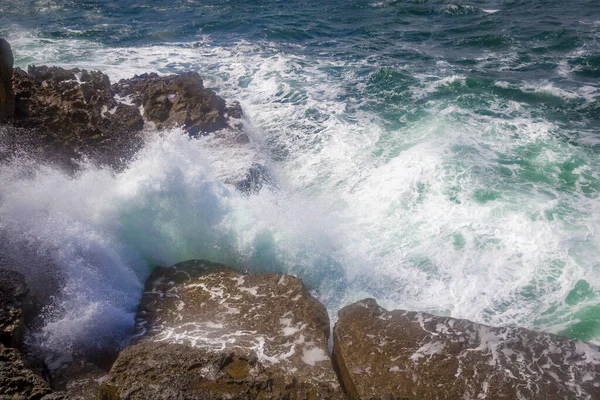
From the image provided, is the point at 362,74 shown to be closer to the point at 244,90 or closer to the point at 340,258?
the point at 244,90

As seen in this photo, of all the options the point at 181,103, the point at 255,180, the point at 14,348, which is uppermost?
the point at 181,103

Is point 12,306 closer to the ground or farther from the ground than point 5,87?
closer to the ground

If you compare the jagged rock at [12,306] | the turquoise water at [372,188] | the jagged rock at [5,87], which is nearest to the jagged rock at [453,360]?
the turquoise water at [372,188]

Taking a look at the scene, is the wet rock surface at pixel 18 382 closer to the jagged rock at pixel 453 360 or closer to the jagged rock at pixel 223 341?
the jagged rock at pixel 223 341

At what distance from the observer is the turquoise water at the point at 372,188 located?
22.8 feet

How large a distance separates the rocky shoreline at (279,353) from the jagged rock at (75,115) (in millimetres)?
4068

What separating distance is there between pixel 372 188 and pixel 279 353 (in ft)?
16.7

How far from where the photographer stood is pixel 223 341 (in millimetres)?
5617

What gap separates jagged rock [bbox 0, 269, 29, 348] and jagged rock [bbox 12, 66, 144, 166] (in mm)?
3974

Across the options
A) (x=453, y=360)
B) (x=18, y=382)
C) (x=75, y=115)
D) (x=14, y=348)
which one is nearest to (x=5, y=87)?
(x=75, y=115)

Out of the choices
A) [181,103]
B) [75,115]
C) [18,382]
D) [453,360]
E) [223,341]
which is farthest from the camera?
[181,103]

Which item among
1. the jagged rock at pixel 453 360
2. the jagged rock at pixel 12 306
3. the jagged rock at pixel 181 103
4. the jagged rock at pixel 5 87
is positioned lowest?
the jagged rock at pixel 453 360

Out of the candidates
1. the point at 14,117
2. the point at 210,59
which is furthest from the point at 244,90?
the point at 14,117

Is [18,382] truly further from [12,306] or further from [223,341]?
[223,341]
